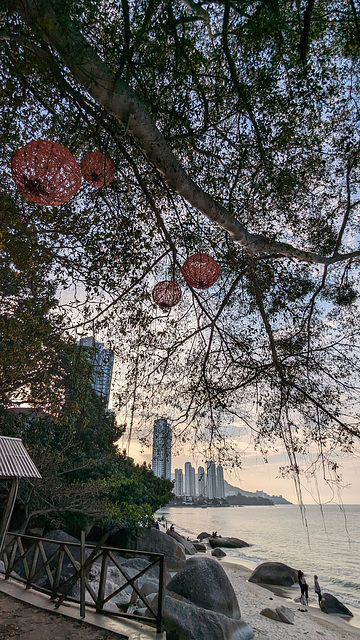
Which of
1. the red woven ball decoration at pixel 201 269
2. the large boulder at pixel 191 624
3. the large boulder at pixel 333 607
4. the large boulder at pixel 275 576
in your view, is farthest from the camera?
the large boulder at pixel 275 576

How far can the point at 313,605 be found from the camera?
14.0m

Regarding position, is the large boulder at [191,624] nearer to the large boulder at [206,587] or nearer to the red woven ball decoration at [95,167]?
the large boulder at [206,587]

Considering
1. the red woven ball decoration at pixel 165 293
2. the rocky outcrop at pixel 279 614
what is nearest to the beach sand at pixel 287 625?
the rocky outcrop at pixel 279 614

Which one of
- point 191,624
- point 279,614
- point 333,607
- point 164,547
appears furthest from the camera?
point 164,547

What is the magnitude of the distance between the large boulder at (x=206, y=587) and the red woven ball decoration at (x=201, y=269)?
924 centimetres

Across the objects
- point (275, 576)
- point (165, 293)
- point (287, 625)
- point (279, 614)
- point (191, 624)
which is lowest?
point (275, 576)

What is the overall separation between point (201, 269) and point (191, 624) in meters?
7.48

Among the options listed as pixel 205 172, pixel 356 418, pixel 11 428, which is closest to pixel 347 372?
pixel 356 418

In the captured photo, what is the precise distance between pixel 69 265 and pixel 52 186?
1.80 m

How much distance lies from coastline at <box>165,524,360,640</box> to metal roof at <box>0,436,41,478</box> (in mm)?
7787

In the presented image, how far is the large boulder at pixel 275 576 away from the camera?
16.7 meters

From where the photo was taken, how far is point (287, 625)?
1048cm

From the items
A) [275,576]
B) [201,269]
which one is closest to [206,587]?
[201,269]

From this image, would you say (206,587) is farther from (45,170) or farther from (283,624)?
(45,170)
